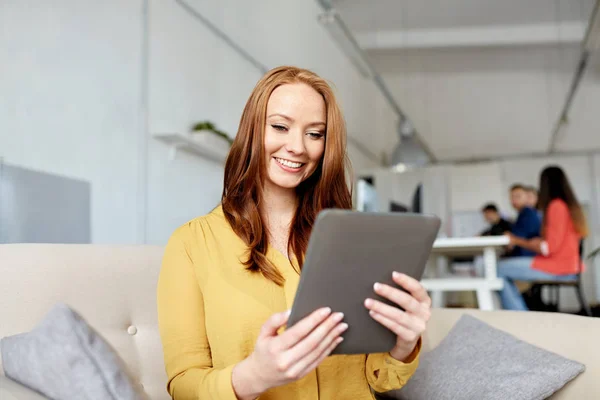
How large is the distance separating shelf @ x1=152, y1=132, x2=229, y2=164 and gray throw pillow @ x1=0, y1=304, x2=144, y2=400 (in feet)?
8.75

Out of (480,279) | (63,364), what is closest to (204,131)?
(480,279)

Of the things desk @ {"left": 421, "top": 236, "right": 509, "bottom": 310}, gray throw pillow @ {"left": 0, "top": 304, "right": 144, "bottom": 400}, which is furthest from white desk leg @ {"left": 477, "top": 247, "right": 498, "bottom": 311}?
gray throw pillow @ {"left": 0, "top": 304, "right": 144, "bottom": 400}

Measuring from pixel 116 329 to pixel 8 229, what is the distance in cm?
142

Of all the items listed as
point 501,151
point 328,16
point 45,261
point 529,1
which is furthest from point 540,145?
point 45,261

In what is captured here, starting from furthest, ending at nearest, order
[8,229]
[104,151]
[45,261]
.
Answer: [104,151]
[8,229]
[45,261]

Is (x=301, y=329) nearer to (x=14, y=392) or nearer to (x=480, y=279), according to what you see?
(x=14, y=392)

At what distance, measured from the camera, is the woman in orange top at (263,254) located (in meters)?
1.18

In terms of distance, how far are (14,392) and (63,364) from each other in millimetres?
114

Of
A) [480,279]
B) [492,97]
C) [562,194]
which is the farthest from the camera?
[492,97]

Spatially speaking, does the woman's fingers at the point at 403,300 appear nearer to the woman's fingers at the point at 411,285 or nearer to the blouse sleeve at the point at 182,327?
the woman's fingers at the point at 411,285

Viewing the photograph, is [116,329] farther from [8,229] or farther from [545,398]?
[8,229]

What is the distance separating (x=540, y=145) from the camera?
11.2m

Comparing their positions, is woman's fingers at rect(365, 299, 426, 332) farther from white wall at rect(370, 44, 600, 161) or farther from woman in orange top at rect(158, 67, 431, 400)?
white wall at rect(370, 44, 600, 161)

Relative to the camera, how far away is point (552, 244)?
14.8 ft
